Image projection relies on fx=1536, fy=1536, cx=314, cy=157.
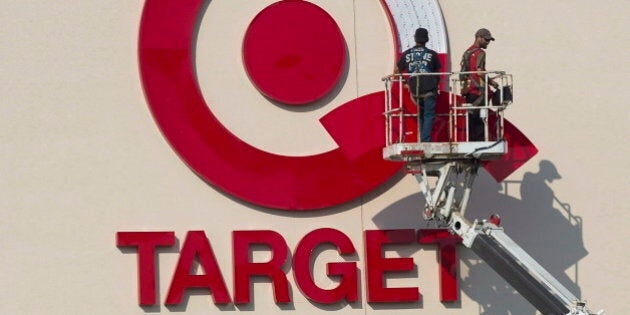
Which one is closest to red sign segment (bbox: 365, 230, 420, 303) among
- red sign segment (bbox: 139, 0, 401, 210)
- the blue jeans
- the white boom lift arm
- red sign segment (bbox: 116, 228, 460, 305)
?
red sign segment (bbox: 116, 228, 460, 305)

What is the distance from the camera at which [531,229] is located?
24.0 meters

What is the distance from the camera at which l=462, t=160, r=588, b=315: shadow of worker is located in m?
23.8

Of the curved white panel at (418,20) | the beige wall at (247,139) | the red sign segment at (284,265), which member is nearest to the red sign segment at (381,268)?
the red sign segment at (284,265)

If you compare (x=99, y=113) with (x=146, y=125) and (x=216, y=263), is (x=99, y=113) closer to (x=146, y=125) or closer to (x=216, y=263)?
(x=146, y=125)

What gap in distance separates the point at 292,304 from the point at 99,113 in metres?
4.07

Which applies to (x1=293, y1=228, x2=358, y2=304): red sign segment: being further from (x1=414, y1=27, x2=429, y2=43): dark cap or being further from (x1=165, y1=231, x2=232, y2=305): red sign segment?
(x1=414, y1=27, x2=429, y2=43): dark cap

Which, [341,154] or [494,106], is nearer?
[494,106]

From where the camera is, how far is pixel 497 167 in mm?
23172

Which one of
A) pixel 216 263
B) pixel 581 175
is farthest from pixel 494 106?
pixel 216 263

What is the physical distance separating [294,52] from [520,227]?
14.7 feet

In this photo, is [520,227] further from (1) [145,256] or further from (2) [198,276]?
(1) [145,256]

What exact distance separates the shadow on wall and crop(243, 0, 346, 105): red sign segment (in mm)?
2263

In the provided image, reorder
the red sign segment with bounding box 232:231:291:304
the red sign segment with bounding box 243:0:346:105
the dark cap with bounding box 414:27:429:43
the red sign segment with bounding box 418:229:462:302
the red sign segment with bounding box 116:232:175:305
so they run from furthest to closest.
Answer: the red sign segment with bounding box 418:229:462:302 < the red sign segment with bounding box 243:0:346:105 < the red sign segment with bounding box 232:231:291:304 < the red sign segment with bounding box 116:232:175:305 < the dark cap with bounding box 414:27:429:43

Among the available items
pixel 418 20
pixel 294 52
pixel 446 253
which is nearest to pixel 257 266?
pixel 446 253
